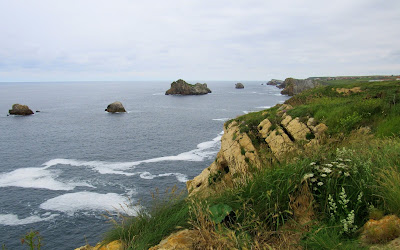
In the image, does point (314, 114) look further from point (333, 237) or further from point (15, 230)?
point (15, 230)

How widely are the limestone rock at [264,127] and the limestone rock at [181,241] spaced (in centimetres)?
1257

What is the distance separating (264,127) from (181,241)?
13.5 m

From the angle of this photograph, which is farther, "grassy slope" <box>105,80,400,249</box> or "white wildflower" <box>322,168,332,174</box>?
"white wildflower" <box>322,168,332,174</box>

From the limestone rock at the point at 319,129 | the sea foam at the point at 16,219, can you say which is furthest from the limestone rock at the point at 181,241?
the sea foam at the point at 16,219

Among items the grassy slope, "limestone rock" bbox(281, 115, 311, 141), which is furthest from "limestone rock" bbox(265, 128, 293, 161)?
the grassy slope

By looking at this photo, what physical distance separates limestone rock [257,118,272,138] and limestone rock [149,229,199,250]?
12568 millimetres

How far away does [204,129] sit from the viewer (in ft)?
209

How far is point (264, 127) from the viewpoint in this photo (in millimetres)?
17109

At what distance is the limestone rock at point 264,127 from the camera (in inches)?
655

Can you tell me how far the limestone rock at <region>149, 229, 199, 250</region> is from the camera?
4.39m

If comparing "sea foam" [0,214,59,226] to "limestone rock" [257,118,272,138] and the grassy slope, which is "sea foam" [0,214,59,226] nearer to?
"limestone rock" [257,118,272,138]

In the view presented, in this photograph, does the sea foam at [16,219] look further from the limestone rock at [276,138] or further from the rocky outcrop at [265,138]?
the limestone rock at [276,138]

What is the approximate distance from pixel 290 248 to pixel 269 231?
0.39 metres

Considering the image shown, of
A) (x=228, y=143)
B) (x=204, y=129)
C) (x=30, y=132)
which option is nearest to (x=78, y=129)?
(x=30, y=132)
